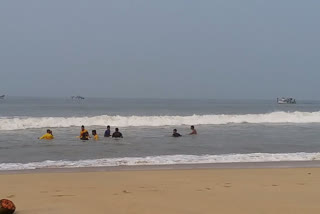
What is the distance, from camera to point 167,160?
12.6 m

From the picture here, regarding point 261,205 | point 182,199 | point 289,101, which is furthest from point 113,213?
point 289,101

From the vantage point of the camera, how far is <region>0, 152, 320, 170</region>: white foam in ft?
38.1

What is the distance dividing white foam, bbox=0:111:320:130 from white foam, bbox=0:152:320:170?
52.5 feet

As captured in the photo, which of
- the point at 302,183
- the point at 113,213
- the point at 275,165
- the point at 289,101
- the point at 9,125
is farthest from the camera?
the point at 289,101

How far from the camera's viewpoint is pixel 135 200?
6.70 m

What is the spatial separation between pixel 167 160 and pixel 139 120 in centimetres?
1968

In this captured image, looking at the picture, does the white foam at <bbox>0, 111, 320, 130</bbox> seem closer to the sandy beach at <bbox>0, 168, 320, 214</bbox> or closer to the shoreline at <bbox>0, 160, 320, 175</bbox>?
the shoreline at <bbox>0, 160, 320, 175</bbox>

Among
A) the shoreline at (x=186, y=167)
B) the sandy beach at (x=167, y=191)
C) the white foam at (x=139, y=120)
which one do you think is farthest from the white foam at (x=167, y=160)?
the white foam at (x=139, y=120)

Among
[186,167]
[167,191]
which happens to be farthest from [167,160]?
[167,191]

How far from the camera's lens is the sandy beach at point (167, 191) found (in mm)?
6246

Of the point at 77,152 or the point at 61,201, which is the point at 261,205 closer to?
the point at 61,201

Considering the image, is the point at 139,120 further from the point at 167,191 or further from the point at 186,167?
the point at 167,191


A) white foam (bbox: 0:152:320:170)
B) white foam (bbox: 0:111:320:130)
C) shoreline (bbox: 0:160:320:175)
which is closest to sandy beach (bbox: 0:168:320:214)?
shoreline (bbox: 0:160:320:175)

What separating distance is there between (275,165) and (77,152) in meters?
7.00
